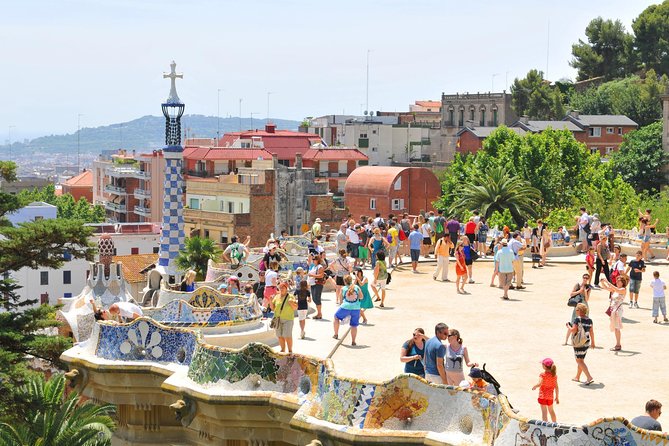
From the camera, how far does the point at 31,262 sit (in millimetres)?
23672

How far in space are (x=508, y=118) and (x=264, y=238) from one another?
58.5 metres

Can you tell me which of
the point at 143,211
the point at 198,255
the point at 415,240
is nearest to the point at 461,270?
the point at 415,240

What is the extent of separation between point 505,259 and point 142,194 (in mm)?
101528

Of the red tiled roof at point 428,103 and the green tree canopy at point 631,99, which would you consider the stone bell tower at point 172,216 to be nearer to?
the green tree canopy at point 631,99

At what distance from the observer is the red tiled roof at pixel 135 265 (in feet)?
253

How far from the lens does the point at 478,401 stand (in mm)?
13641

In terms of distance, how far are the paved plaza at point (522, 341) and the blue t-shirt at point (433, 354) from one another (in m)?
1.38

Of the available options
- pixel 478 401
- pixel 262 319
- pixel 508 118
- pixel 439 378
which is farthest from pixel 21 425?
pixel 508 118

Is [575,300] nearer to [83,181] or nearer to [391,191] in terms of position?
[391,191]

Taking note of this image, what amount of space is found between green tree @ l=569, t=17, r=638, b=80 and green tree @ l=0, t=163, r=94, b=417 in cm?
11366

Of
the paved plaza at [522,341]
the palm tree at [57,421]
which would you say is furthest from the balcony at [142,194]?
the palm tree at [57,421]

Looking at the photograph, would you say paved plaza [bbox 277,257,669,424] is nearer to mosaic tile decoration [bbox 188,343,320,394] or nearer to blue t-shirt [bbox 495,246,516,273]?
blue t-shirt [bbox 495,246,516,273]

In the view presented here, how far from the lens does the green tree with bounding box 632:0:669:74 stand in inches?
4946

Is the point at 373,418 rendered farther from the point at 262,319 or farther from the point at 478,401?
the point at 262,319
